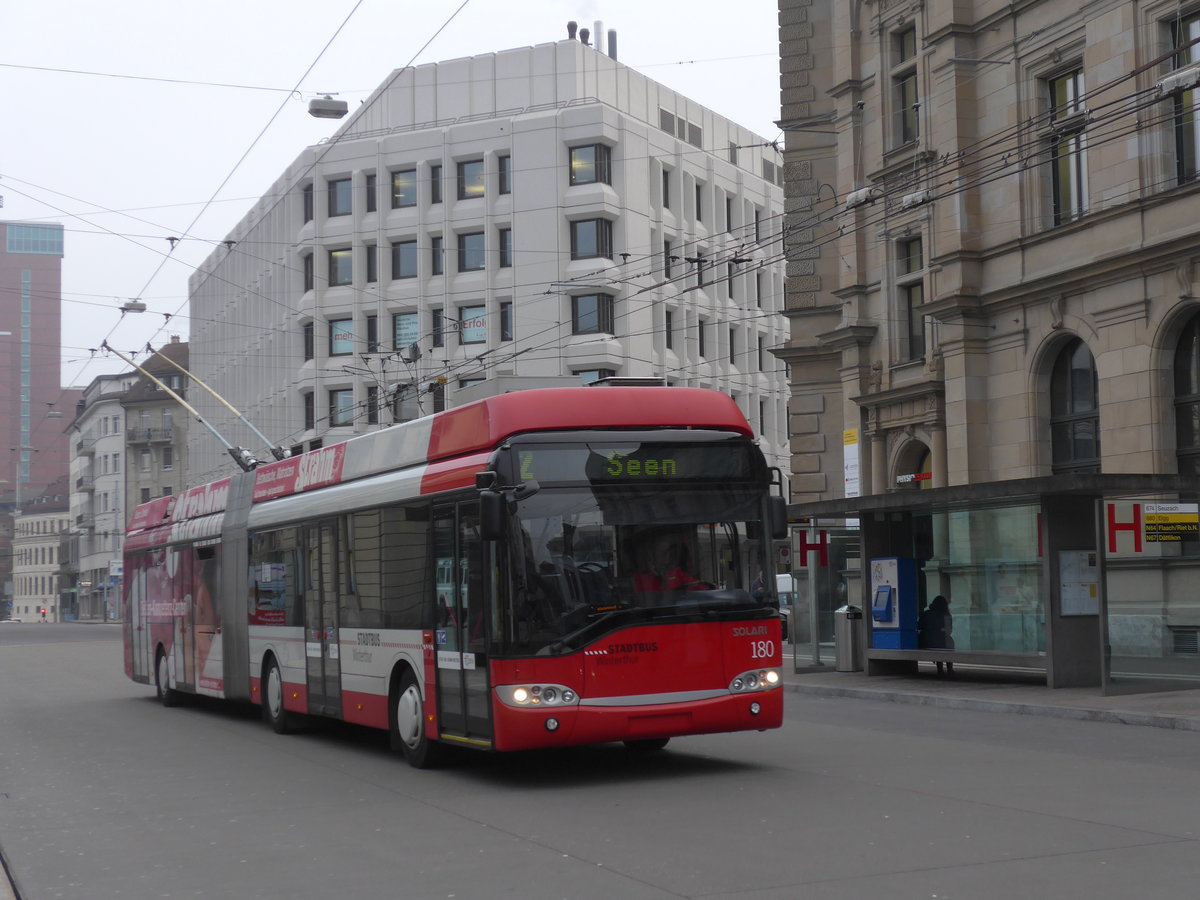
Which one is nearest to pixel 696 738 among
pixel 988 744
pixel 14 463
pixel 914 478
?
pixel 988 744

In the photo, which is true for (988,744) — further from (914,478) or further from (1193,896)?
(914,478)

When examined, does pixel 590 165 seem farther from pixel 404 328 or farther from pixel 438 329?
pixel 404 328

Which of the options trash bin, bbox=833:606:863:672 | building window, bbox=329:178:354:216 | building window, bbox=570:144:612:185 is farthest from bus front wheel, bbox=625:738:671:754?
building window, bbox=329:178:354:216

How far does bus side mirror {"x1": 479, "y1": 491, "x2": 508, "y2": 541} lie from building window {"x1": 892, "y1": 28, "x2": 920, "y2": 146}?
24273mm

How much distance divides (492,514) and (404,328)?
52.1 m

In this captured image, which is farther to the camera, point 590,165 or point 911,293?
point 590,165

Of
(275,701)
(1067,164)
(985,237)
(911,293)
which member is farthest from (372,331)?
(275,701)

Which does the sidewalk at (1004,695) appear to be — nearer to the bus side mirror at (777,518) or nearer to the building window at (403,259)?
the bus side mirror at (777,518)

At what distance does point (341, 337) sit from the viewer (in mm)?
63938

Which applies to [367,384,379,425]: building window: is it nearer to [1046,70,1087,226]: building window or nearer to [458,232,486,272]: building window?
[458,232,486,272]: building window

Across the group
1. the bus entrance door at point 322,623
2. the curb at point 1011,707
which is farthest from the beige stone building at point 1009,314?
the bus entrance door at point 322,623

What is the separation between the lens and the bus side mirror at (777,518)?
12.5m

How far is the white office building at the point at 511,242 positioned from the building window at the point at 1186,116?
29.7 m

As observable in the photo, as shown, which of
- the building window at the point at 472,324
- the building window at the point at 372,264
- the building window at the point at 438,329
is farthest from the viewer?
the building window at the point at 372,264
